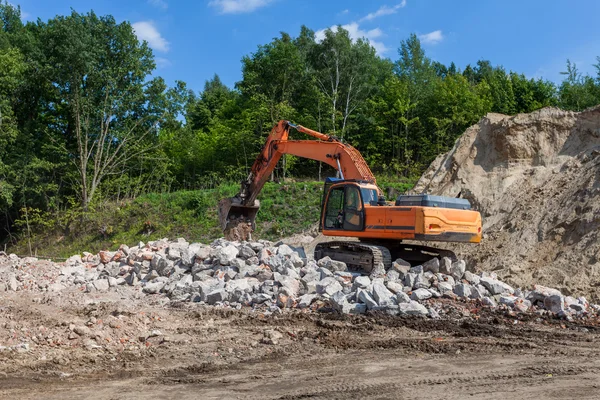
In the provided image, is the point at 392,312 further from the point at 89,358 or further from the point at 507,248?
the point at 507,248

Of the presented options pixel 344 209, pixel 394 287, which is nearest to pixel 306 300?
pixel 394 287

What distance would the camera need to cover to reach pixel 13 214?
95.4 ft

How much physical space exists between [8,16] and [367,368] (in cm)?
3760

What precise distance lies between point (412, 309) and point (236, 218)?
21.1 feet

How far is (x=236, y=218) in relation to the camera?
13.1 meters

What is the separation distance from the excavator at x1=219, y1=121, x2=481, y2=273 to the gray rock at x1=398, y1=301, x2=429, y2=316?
1.87 m

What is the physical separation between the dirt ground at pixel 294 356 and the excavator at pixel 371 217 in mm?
1841

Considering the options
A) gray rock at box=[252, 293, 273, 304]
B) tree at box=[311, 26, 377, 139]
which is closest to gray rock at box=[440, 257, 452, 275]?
gray rock at box=[252, 293, 273, 304]

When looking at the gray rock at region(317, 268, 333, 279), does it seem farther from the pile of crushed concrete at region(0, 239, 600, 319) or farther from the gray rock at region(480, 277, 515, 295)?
the gray rock at region(480, 277, 515, 295)

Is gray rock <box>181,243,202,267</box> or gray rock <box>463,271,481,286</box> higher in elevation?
gray rock <box>181,243,202,267</box>

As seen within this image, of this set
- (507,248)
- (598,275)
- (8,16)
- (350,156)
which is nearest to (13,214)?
(8,16)

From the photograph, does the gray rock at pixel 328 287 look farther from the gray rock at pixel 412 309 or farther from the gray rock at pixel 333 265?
the gray rock at pixel 412 309

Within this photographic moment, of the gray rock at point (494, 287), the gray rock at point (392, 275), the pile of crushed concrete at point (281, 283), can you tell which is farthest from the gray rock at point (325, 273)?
the gray rock at point (494, 287)

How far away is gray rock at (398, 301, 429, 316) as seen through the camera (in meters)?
7.64
